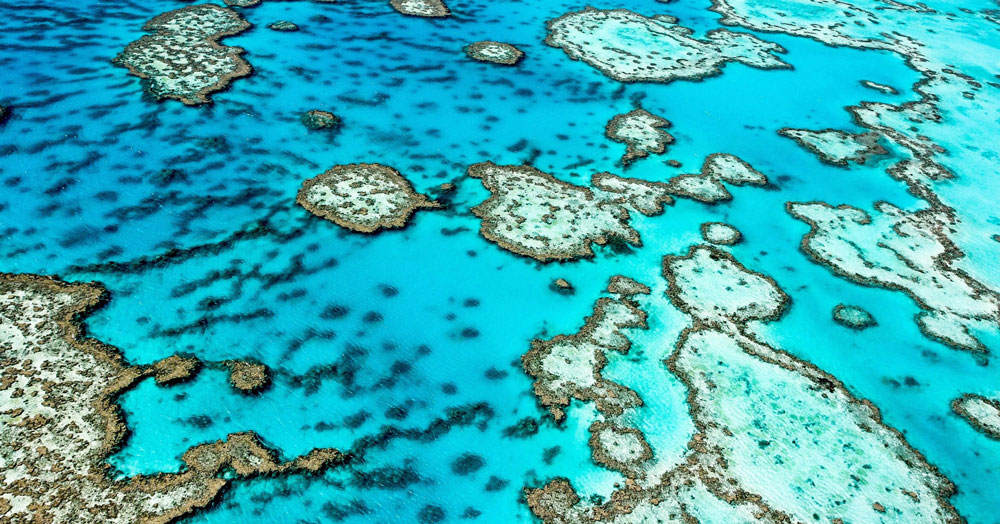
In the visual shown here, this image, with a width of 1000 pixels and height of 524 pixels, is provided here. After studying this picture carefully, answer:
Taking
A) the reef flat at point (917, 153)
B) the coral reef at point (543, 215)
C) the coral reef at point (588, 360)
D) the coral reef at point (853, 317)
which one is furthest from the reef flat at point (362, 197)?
the reef flat at point (917, 153)

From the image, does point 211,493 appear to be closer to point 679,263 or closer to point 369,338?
point 369,338

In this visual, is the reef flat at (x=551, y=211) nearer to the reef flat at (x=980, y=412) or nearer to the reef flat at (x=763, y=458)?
the reef flat at (x=763, y=458)

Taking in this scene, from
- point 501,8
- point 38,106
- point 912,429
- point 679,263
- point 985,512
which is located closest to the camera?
point 985,512

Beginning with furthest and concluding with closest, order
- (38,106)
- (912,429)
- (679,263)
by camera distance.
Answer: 1. (38,106)
2. (679,263)
3. (912,429)

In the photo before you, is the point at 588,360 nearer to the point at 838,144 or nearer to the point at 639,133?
the point at 639,133

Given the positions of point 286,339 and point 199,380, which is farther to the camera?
point 286,339

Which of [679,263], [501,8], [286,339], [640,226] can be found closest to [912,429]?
[679,263]
